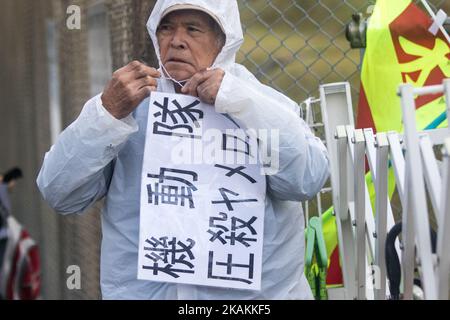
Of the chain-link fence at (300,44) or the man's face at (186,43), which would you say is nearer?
the man's face at (186,43)

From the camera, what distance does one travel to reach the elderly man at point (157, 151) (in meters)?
2.63

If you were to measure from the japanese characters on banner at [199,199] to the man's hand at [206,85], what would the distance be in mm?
43

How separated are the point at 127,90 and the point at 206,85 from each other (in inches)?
8.6

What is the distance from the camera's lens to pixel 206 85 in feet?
8.73

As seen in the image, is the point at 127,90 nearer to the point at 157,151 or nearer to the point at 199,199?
the point at 157,151

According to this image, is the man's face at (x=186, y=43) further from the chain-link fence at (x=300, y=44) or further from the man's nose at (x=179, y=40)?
the chain-link fence at (x=300, y=44)

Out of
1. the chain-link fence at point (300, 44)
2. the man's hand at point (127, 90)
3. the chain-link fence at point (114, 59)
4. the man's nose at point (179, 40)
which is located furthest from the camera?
the chain-link fence at point (300, 44)

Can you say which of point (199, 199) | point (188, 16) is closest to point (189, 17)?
point (188, 16)

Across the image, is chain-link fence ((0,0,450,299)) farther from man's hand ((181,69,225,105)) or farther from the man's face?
man's hand ((181,69,225,105))

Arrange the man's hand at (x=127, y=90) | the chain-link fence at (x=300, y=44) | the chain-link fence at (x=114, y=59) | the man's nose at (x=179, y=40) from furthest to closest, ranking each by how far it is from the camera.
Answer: the chain-link fence at (x=300, y=44), the chain-link fence at (x=114, y=59), the man's nose at (x=179, y=40), the man's hand at (x=127, y=90)

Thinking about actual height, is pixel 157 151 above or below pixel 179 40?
below

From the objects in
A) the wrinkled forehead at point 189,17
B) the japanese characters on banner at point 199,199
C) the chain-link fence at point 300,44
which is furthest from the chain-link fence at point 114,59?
the japanese characters on banner at point 199,199
